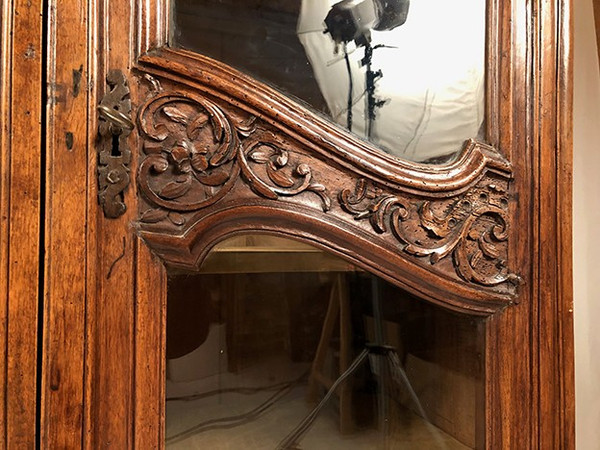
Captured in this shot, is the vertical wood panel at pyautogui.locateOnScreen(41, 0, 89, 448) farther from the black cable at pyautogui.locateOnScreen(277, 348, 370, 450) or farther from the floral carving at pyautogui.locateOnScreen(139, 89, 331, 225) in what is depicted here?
the black cable at pyautogui.locateOnScreen(277, 348, 370, 450)

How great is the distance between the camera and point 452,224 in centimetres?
58

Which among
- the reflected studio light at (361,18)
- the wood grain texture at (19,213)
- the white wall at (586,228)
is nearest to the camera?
the wood grain texture at (19,213)

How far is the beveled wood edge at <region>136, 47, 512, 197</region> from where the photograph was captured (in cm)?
49

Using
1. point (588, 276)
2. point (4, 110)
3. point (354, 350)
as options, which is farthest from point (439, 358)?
point (4, 110)

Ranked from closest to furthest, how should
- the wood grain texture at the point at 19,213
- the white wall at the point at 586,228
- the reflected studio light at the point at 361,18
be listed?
1. the wood grain texture at the point at 19,213
2. the reflected studio light at the point at 361,18
3. the white wall at the point at 586,228

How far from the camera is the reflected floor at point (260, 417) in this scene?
0.50 m

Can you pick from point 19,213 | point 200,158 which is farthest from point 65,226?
point 200,158

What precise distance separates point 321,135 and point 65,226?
26 cm

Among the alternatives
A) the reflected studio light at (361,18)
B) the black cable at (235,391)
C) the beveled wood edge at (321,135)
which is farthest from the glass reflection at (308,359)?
the reflected studio light at (361,18)

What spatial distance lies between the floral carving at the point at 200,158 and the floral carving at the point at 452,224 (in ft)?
0.25

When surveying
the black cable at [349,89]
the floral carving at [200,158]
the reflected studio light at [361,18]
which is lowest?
the floral carving at [200,158]

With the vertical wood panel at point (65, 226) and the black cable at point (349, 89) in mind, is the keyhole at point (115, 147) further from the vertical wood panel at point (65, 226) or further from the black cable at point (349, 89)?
the black cable at point (349, 89)

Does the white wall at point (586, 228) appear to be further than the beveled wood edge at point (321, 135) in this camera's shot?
Yes

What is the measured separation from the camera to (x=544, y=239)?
592mm
